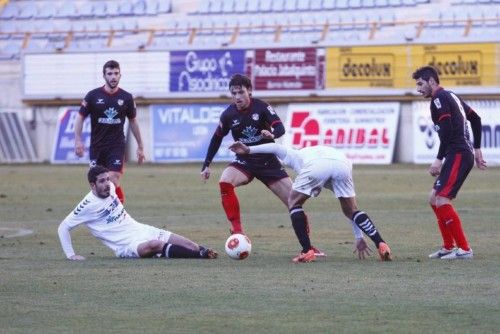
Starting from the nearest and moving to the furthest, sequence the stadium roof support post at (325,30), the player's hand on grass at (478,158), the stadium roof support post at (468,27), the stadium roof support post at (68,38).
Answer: the player's hand on grass at (478,158) → the stadium roof support post at (468,27) → the stadium roof support post at (325,30) → the stadium roof support post at (68,38)

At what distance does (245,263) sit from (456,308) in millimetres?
3755

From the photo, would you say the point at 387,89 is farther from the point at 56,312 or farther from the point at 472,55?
the point at 56,312

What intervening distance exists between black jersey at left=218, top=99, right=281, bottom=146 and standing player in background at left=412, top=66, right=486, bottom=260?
6.01 feet

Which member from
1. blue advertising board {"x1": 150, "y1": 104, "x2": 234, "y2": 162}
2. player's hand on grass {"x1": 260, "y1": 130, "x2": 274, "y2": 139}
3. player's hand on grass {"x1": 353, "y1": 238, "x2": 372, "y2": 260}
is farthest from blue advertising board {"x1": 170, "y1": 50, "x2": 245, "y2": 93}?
player's hand on grass {"x1": 353, "y1": 238, "x2": 372, "y2": 260}

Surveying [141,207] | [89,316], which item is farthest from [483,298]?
[141,207]

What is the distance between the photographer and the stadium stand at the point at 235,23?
123 feet

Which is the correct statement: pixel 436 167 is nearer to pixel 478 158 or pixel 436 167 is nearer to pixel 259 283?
pixel 478 158

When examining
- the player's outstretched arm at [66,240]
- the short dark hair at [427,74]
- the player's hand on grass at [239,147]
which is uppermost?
the short dark hair at [427,74]

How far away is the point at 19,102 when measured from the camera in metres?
42.2

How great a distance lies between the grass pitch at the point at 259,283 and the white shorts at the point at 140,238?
→ 22 centimetres

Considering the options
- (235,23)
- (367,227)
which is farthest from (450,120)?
(235,23)

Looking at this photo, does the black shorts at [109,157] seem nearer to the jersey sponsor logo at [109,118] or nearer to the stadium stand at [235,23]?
Answer: the jersey sponsor logo at [109,118]

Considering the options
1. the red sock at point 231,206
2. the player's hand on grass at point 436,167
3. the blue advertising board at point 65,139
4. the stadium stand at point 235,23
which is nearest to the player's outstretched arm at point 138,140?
the red sock at point 231,206

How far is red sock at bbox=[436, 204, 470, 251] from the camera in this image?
12828 mm
